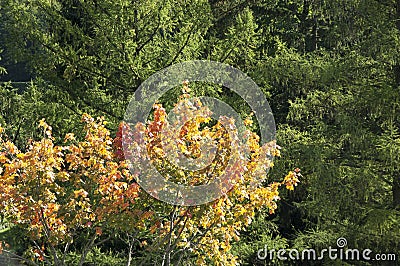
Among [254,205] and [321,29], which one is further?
[321,29]

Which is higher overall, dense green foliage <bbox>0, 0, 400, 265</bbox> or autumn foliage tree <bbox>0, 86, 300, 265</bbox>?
dense green foliage <bbox>0, 0, 400, 265</bbox>

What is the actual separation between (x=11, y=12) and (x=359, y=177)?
5.68m

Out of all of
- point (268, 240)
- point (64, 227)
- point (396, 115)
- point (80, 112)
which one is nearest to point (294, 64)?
point (396, 115)

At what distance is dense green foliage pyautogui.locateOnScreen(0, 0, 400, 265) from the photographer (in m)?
7.95

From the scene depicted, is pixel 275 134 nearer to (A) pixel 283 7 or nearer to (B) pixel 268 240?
(B) pixel 268 240

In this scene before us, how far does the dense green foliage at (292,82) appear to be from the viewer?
795cm

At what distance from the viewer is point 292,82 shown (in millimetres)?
9430

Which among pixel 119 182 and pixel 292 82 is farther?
pixel 292 82

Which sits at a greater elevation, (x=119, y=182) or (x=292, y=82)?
(x=292, y=82)

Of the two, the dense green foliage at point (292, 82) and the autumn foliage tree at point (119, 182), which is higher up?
the dense green foliage at point (292, 82)

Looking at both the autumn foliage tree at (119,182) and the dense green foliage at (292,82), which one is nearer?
the autumn foliage tree at (119,182)

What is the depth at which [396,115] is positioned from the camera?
7.81 meters

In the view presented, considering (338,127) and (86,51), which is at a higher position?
(86,51)

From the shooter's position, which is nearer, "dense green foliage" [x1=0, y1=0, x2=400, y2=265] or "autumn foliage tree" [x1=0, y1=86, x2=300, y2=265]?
"autumn foliage tree" [x1=0, y1=86, x2=300, y2=265]
